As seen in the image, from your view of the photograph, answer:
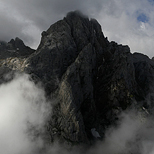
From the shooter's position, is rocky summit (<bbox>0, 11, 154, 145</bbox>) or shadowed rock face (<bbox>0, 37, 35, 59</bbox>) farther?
shadowed rock face (<bbox>0, 37, 35, 59</bbox>)

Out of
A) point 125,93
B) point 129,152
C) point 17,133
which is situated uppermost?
point 125,93

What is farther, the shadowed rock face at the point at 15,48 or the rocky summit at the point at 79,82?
the shadowed rock face at the point at 15,48

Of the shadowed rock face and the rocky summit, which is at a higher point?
the shadowed rock face

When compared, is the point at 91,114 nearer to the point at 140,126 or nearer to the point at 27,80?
the point at 140,126

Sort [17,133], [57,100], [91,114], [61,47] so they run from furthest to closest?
[61,47]
[91,114]
[57,100]
[17,133]

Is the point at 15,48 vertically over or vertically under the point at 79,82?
over

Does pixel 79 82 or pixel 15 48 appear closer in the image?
pixel 79 82

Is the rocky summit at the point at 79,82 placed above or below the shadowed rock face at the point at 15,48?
below

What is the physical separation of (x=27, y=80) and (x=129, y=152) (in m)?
67.2

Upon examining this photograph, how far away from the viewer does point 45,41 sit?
9488cm

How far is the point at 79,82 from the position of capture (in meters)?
81.1

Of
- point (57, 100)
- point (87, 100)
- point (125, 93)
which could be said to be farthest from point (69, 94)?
point (125, 93)

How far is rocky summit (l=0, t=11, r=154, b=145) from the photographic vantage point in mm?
69688

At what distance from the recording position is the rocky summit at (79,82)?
69688mm
